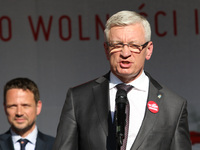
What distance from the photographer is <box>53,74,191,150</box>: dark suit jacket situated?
2381 mm

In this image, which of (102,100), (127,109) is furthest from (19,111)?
(127,109)

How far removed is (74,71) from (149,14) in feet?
3.31

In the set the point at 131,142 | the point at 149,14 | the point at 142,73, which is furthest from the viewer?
the point at 149,14

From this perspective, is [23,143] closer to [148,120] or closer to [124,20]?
[148,120]

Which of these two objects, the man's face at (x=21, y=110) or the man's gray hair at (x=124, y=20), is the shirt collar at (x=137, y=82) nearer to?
the man's gray hair at (x=124, y=20)

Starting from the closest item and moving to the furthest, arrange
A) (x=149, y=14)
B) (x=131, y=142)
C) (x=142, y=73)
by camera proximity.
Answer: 1. (x=131, y=142)
2. (x=142, y=73)
3. (x=149, y=14)

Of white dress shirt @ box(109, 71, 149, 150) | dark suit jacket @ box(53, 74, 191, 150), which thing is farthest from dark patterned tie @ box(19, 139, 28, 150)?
white dress shirt @ box(109, 71, 149, 150)

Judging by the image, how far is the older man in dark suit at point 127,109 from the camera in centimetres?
238

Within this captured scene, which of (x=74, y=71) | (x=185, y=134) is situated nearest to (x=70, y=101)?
(x=185, y=134)

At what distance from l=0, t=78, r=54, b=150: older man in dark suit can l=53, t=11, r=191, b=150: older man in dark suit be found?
4.13 ft

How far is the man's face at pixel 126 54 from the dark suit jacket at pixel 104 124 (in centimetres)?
18

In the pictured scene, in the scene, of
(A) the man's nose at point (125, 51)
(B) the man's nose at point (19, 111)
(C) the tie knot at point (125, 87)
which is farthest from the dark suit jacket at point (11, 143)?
(A) the man's nose at point (125, 51)

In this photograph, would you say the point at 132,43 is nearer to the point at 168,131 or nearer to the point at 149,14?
the point at 168,131

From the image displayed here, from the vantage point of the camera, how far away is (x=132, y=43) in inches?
94.3
